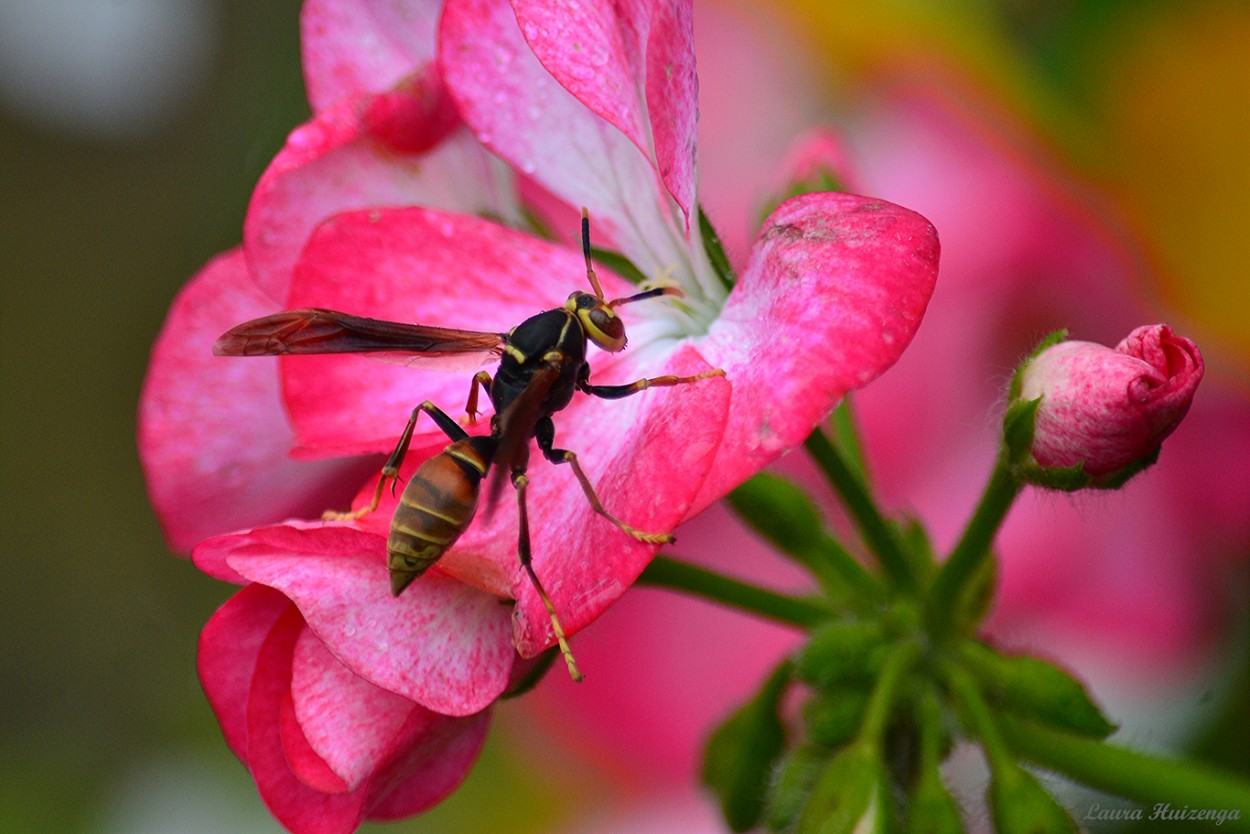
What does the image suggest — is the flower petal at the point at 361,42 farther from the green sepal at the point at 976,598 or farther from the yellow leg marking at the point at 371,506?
the green sepal at the point at 976,598

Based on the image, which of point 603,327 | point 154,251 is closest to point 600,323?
point 603,327

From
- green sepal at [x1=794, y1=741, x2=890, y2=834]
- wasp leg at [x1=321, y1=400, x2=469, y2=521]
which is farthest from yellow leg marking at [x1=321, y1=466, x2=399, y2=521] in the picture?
green sepal at [x1=794, y1=741, x2=890, y2=834]

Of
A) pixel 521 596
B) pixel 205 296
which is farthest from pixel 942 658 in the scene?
pixel 205 296

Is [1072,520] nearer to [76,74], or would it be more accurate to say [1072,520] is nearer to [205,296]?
[205,296]

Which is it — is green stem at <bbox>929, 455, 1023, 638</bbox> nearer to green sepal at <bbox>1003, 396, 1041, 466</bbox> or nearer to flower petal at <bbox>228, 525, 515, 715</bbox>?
green sepal at <bbox>1003, 396, 1041, 466</bbox>

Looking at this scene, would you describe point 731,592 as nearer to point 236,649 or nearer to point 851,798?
point 851,798
